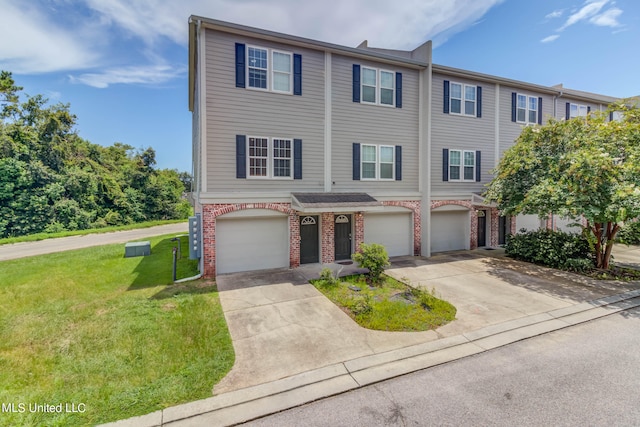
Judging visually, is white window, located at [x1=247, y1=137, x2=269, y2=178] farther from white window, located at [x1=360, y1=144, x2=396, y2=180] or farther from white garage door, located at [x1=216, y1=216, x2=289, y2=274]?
white window, located at [x1=360, y1=144, x2=396, y2=180]

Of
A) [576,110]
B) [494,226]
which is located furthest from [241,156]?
[576,110]

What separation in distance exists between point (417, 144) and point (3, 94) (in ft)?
130

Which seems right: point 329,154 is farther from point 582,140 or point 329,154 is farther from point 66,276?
point 66,276

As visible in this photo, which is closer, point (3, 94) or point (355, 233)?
point (355, 233)

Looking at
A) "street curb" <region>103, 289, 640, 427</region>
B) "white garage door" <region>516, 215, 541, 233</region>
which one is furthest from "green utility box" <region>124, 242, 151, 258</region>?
"white garage door" <region>516, 215, 541, 233</region>

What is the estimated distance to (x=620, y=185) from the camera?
30.3 feet

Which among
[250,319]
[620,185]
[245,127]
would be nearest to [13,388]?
[250,319]

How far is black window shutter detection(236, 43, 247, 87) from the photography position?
10.6m

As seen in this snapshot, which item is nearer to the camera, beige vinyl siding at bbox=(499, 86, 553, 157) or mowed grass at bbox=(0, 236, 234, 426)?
mowed grass at bbox=(0, 236, 234, 426)

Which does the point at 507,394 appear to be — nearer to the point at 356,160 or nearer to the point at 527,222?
the point at 356,160

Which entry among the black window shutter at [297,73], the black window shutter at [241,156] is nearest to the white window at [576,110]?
the black window shutter at [297,73]

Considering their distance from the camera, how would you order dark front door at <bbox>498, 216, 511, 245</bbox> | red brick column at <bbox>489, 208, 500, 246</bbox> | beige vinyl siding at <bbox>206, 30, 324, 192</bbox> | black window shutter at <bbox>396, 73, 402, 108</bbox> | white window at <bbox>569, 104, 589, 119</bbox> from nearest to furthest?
beige vinyl siding at <bbox>206, 30, 324, 192</bbox>, black window shutter at <bbox>396, 73, 402, 108</bbox>, red brick column at <bbox>489, 208, 500, 246</bbox>, dark front door at <bbox>498, 216, 511, 245</bbox>, white window at <bbox>569, 104, 589, 119</bbox>

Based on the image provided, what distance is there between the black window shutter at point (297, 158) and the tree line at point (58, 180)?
29116 millimetres

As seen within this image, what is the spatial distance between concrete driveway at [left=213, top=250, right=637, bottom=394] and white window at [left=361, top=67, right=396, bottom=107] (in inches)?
287
